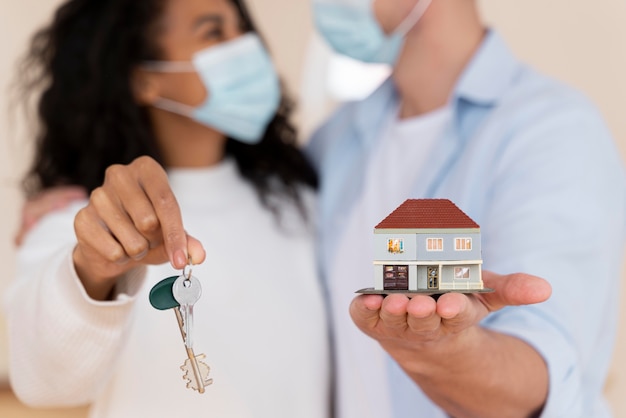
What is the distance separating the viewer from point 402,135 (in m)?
1.12

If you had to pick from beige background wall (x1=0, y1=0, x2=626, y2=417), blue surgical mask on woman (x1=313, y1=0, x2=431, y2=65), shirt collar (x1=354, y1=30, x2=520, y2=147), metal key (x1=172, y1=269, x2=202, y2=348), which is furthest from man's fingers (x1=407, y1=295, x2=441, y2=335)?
beige background wall (x1=0, y1=0, x2=626, y2=417)

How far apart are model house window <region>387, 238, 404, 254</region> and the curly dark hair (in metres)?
0.61

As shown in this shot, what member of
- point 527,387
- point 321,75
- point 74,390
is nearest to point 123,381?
point 74,390

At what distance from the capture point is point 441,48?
1.10 meters

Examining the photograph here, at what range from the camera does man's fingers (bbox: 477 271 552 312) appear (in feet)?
1.96

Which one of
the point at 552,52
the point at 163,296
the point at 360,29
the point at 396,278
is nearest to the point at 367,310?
the point at 396,278

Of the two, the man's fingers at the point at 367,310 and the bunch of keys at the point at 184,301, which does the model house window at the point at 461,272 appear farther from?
the bunch of keys at the point at 184,301

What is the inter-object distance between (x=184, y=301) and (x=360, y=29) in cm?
67

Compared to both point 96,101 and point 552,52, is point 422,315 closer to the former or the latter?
point 96,101

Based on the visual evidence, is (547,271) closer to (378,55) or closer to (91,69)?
(378,55)

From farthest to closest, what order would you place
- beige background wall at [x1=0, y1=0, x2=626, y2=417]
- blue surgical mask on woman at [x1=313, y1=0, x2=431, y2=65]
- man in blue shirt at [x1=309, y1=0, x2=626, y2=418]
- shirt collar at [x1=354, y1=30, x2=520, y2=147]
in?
beige background wall at [x1=0, y1=0, x2=626, y2=417]
blue surgical mask on woman at [x1=313, y1=0, x2=431, y2=65]
shirt collar at [x1=354, y1=30, x2=520, y2=147]
man in blue shirt at [x1=309, y1=0, x2=626, y2=418]

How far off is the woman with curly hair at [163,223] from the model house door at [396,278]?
143 millimetres

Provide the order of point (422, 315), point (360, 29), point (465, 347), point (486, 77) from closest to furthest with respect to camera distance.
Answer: point (422, 315) → point (465, 347) → point (486, 77) → point (360, 29)

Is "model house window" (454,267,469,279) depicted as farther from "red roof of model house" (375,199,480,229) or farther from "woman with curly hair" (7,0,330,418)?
"woman with curly hair" (7,0,330,418)
